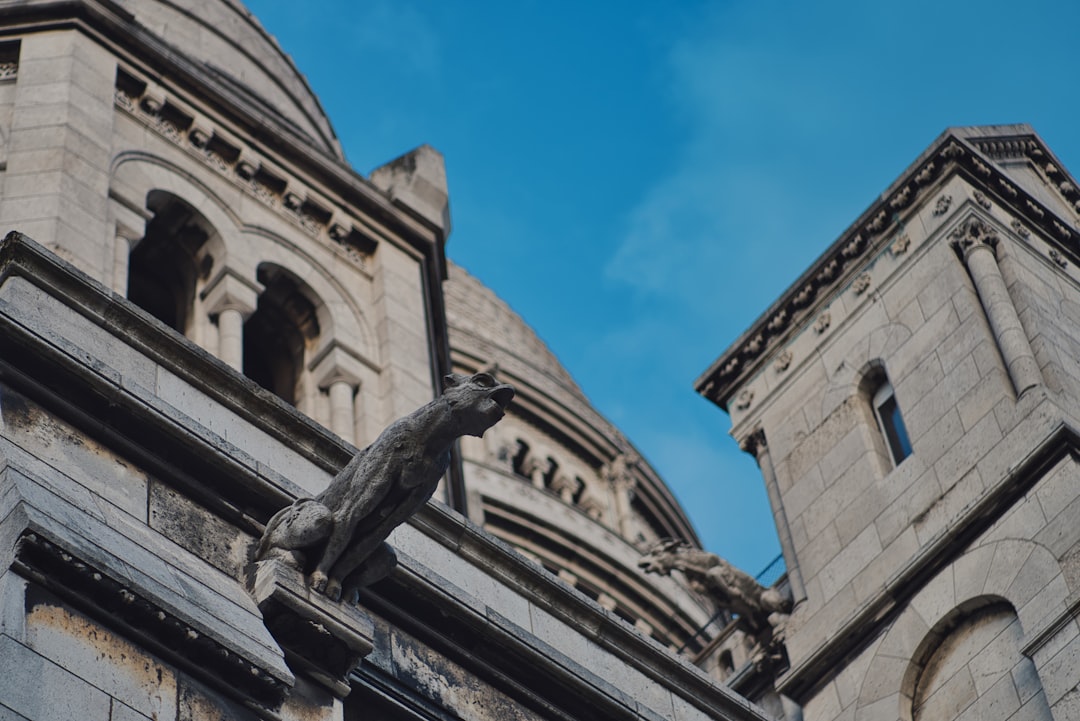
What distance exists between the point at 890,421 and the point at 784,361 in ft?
8.36

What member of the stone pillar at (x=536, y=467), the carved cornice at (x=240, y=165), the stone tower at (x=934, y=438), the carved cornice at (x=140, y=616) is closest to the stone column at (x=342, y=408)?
the carved cornice at (x=240, y=165)

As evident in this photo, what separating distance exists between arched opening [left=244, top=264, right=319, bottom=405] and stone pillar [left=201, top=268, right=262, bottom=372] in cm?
91

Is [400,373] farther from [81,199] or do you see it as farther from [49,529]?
[49,529]

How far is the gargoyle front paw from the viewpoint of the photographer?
13.8 metres

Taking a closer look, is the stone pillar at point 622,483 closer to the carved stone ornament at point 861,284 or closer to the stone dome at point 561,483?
the stone dome at point 561,483

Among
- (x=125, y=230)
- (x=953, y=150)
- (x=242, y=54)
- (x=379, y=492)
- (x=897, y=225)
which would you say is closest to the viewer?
(x=379, y=492)

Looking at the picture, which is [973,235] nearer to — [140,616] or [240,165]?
[240,165]

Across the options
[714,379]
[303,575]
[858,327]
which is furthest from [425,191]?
[303,575]

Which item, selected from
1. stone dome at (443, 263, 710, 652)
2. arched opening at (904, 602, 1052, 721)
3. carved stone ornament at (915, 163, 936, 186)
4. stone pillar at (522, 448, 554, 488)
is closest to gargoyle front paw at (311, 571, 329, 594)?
arched opening at (904, 602, 1052, 721)

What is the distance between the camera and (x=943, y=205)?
2778cm

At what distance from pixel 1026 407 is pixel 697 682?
8181 mm

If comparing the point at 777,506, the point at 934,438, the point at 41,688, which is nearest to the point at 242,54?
the point at 777,506

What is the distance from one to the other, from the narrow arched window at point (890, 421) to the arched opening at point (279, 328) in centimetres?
899

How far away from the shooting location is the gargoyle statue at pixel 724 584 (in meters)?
26.2
